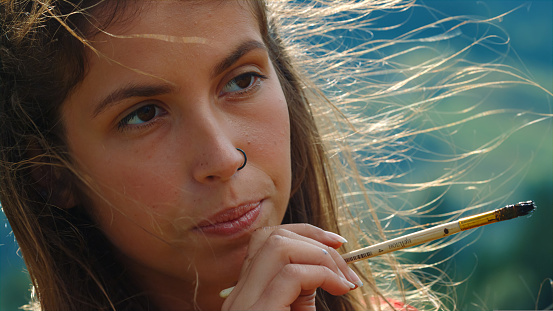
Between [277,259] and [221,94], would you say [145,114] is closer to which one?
[221,94]

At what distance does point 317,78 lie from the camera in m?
2.21

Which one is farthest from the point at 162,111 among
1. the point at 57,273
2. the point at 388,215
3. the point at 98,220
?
the point at 388,215

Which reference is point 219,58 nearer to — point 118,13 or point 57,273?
point 118,13

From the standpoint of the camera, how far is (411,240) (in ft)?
4.53

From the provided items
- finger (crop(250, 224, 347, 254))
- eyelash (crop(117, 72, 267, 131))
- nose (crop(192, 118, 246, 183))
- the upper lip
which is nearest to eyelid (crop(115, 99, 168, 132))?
eyelash (crop(117, 72, 267, 131))

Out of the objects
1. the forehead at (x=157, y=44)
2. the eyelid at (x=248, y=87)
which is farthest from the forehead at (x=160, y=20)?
the eyelid at (x=248, y=87)

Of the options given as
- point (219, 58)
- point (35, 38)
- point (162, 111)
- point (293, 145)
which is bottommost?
point (293, 145)

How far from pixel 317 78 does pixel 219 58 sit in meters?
0.79

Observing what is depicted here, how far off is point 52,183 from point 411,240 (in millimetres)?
1044

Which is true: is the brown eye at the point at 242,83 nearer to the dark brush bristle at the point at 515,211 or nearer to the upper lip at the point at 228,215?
the upper lip at the point at 228,215

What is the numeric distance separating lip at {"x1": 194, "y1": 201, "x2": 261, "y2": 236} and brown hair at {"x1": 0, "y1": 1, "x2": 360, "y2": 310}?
0.42 meters

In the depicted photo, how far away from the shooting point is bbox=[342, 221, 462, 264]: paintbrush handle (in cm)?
132

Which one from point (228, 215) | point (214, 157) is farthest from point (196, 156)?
point (228, 215)

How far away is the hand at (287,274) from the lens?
4.38 feet
